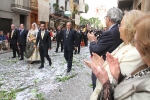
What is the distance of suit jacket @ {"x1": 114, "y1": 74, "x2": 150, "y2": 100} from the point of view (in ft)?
3.92

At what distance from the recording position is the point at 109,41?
105 inches

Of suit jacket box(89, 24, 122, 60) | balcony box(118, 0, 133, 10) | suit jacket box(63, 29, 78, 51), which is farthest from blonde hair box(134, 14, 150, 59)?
balcony box(118, 0, 133, 10)

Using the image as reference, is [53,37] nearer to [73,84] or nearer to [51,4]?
[51,4]

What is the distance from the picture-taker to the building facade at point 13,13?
801 inches

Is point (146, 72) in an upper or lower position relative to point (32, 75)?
upper

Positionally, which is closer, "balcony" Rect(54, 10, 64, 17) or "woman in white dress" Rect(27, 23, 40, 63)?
"woman in white dress" Rect(27, 23, 40, 63)

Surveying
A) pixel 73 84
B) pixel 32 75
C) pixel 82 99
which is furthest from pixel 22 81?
pixel 82 99

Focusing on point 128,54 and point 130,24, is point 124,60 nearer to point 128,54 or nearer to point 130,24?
point 128,54

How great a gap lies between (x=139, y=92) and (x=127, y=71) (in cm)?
53

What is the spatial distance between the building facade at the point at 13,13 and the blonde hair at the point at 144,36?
19872 millimetres

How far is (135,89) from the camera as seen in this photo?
128 centimetres

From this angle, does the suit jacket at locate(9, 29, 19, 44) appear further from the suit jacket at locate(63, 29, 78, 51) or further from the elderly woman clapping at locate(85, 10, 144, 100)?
the elderly woman clapping at locate(85, 10, 144, 100)

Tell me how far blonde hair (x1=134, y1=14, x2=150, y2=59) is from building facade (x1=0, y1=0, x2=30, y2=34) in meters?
19.9

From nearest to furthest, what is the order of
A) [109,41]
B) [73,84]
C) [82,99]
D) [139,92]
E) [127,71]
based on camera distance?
1. [139,92]
2. [127,71]
3. [109,41]
4. [82,99]
5. [73,84]
